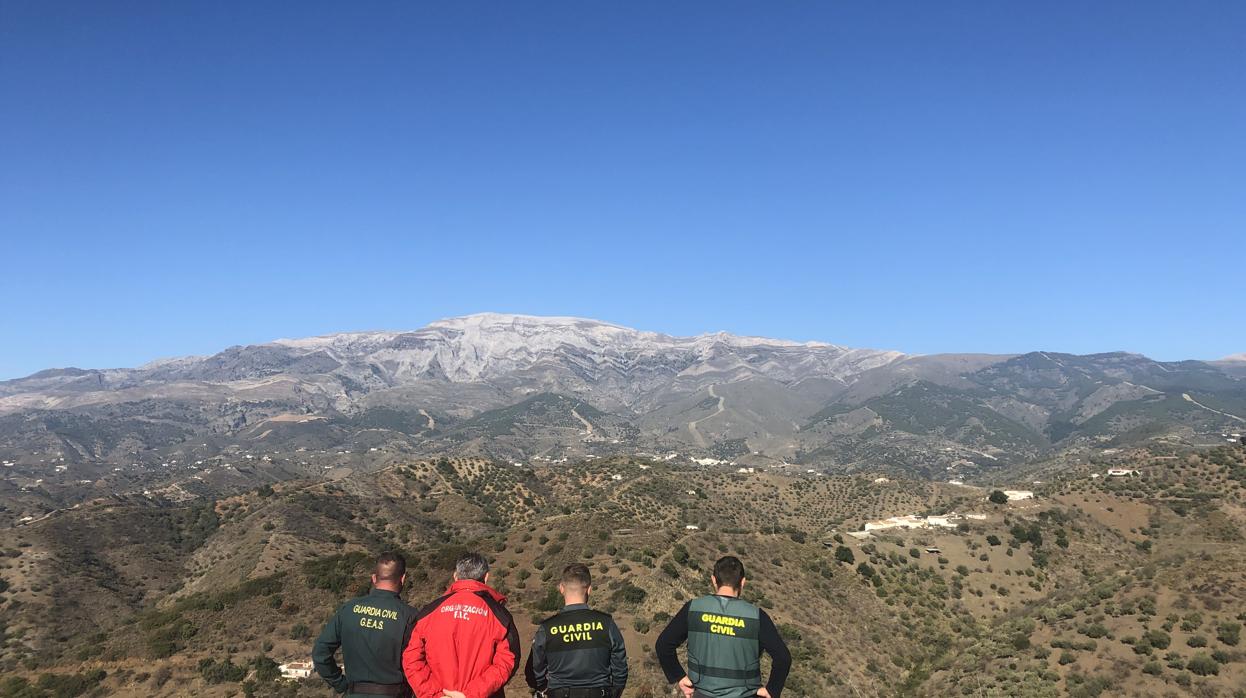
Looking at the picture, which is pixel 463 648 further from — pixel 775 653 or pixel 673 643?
pixel 775 653

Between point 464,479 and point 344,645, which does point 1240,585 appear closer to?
point 344,645

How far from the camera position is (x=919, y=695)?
96.8 feet

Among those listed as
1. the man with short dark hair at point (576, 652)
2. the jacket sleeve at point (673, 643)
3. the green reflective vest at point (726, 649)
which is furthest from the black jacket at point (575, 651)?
the green reflective vest at point (726, 649)

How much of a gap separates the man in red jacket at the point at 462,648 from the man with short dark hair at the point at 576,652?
37 cm

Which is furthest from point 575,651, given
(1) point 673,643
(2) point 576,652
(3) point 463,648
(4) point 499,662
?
(3) point 463,648

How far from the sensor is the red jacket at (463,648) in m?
7.49

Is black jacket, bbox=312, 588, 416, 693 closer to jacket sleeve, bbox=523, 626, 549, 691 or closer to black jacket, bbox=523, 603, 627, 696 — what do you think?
jacket sleeve, bbox=523, 626, 549, 691

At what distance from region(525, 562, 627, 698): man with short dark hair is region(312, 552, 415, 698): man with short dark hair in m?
1.64

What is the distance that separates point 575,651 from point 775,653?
90.0 inches

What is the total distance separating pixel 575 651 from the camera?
305 inches

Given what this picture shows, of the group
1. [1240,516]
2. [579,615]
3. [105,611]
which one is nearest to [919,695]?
[579,615]

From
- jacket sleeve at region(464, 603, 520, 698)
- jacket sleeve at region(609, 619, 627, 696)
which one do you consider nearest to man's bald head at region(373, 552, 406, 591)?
jacket sleeve at region(464, 603, 520, 698)

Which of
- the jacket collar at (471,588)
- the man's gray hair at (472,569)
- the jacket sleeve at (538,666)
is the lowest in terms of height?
the jacket sleeve at (538,666)

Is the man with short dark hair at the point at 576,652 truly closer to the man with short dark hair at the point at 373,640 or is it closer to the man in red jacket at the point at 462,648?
the man in red jacket at the point at 462,648
